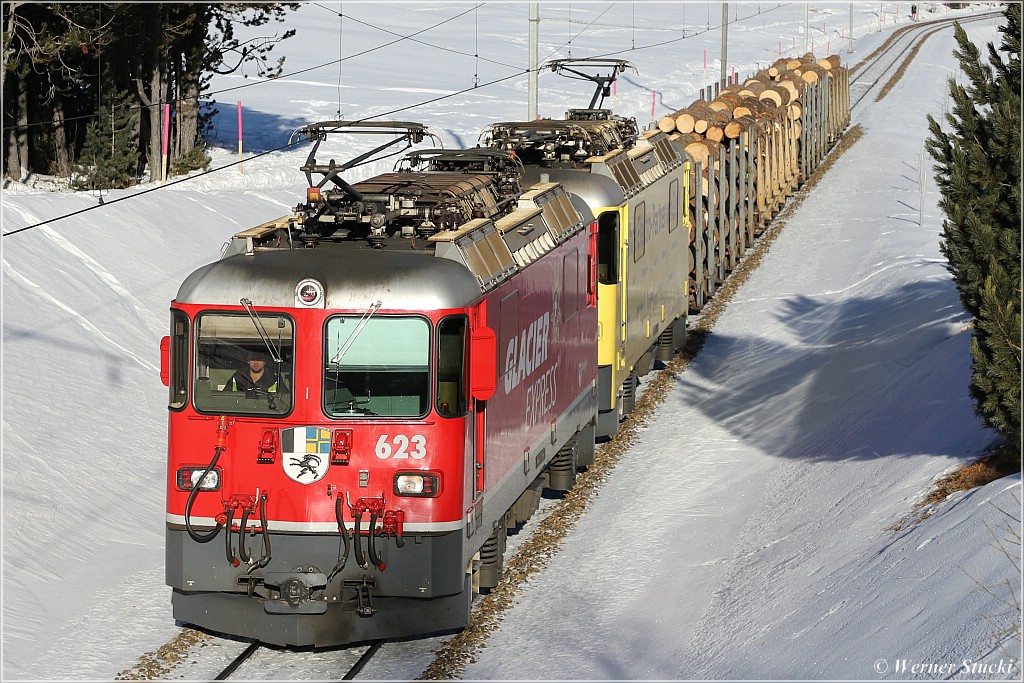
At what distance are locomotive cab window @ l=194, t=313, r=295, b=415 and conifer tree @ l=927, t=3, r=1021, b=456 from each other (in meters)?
5.08

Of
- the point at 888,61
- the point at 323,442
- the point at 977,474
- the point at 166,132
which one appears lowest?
the point at 977,474

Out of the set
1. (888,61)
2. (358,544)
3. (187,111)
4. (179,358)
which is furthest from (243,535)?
(888,61)

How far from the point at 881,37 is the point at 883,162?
51.0 meters

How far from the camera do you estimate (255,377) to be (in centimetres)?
1027

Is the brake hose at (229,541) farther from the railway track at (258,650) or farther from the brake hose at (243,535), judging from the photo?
the railway track at (258,650)

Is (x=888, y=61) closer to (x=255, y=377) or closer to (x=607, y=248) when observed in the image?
(x=607, y=248)

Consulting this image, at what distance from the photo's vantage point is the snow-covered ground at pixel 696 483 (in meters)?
11.0

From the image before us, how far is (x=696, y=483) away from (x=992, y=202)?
5762 millimetres

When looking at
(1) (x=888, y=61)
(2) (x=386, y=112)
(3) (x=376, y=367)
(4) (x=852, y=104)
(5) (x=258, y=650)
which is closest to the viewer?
(3) (x=376, y=367)

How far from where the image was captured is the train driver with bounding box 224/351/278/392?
10219 millimetres

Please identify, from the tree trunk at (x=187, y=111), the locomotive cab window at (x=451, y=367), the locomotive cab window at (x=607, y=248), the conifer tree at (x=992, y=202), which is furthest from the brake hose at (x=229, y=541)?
the tree trunk at (x=187, y=111)

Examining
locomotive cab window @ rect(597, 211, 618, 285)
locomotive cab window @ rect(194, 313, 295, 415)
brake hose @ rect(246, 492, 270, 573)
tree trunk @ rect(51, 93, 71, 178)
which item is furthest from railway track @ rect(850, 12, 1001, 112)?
brake hose @ rect(246, 492, 270, 573)

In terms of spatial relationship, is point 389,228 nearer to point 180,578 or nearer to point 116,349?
point 180,578

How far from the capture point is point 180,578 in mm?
10352
